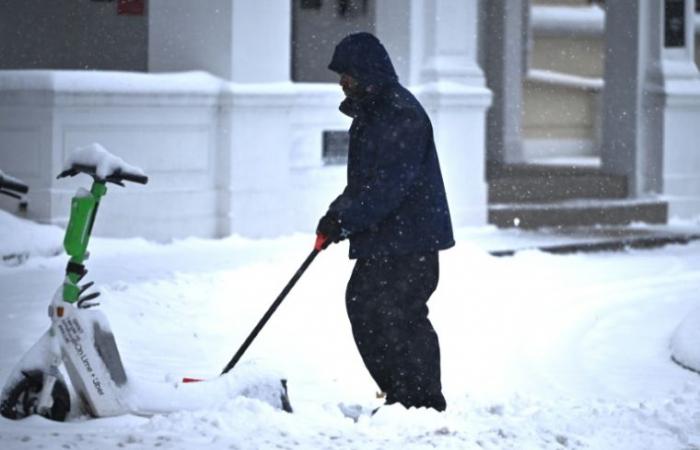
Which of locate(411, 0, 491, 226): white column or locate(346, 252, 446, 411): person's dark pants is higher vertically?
locate(411, 0, 491, 226): white column

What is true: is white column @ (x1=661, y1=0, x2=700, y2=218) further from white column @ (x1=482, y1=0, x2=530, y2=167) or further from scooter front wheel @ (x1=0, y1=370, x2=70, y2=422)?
scooter front wheel @ (x1=0, y1=370, x2=70, y2=422)

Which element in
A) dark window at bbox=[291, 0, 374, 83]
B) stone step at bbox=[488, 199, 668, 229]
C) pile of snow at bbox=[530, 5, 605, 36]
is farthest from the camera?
pile of snow at bbox=[530, 5, 605, 36]

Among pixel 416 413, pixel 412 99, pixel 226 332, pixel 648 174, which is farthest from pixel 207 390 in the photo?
pixel 648 174

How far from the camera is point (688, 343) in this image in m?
9.20

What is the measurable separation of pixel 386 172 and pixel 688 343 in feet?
11.2

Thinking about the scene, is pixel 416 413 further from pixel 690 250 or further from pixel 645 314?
pixel 690 250

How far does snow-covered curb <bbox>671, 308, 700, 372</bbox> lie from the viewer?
887 centimetres

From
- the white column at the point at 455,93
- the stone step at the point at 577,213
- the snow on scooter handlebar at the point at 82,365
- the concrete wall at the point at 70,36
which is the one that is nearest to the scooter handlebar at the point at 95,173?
the snow on scooter handlebar at the point at 82,365

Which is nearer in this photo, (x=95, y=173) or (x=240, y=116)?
(x=95, y=173)

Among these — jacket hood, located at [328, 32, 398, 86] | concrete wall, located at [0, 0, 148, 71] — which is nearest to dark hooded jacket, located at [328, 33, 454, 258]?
jacket hood, located at [328, 32, 398, 86]

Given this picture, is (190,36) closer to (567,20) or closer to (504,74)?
(504,74)

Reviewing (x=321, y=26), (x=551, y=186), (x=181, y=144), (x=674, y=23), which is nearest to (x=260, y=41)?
(x=181, y=144)

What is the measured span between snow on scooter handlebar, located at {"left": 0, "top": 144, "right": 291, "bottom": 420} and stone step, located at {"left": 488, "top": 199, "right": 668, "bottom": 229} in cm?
1000

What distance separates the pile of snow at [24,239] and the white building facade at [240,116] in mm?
381
